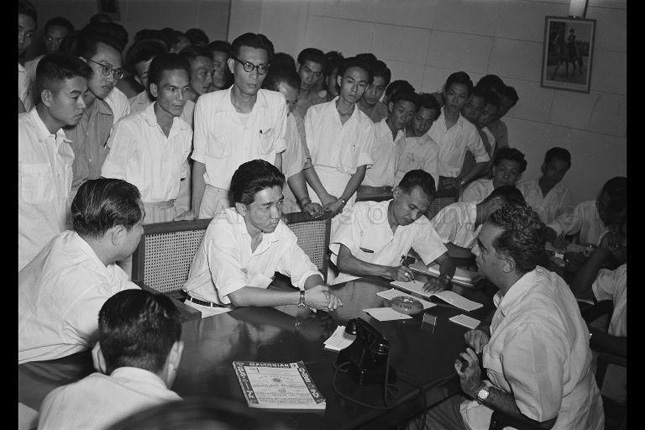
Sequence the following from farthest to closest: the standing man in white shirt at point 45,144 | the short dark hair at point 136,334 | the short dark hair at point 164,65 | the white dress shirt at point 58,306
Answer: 1. the short dark hair at point 164,65
2. the standing man in white shirt at point 45,144
3. the white dress shirt at point 58,306
4. the short dark hair at point 136,334

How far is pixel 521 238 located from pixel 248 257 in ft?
3.82

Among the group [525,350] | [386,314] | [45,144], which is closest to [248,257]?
[386,314]

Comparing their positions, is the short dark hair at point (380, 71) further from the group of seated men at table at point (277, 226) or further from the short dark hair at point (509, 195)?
the short dark hair at point (509, 195)

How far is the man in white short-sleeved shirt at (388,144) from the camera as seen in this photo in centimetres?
436

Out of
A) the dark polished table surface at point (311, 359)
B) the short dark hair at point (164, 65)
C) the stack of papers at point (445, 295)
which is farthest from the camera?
the short dark hair at point (164, 65)

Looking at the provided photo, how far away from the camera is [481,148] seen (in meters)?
5.28

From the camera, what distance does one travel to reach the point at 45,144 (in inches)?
101

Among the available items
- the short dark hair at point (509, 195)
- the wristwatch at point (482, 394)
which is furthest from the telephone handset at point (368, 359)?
the short dark hair at point (509, 195)

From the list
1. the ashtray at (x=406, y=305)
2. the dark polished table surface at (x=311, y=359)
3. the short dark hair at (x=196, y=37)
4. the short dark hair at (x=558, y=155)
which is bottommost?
the dark polished table surface at (x=311, y=359)

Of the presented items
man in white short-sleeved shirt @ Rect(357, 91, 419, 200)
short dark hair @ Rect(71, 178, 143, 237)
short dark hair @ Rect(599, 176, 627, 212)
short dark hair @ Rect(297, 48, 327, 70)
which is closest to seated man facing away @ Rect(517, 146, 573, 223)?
short dark hair @ Rect(599, 176, 627, 212)

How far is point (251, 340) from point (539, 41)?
177 inches

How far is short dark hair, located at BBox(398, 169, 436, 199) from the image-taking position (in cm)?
307

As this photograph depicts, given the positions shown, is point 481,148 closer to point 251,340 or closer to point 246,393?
point 251,340

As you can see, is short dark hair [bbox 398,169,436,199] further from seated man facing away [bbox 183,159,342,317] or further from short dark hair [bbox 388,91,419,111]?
short dark hair [bbox 388,91,419,111]
